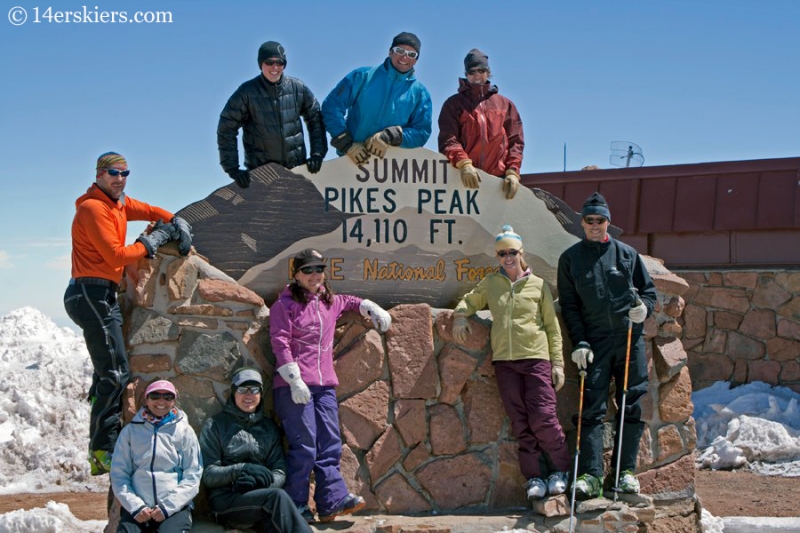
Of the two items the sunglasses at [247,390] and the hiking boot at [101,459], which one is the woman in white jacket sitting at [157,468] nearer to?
the sunglasses at [247,390]

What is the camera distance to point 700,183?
1016cm

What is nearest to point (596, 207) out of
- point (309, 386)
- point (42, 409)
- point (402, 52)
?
point (402, 52)

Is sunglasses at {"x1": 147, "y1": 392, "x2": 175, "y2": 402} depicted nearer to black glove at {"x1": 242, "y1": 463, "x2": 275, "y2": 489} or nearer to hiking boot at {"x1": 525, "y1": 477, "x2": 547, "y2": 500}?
black glove at {"x1": 242, "y1": 463, "x2": 275, "y2": 489}

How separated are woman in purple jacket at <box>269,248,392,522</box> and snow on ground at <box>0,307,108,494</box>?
4133 millimetres

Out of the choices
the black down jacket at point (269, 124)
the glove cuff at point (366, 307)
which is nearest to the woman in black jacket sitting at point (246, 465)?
the glove cuff at point (366, 307)

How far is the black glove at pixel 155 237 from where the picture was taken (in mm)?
5152

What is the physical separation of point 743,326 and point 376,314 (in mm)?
5885

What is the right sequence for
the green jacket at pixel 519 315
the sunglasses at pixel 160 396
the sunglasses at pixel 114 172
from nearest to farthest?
the sunglasses at pixel 160 396
the sunglasses at pixel 114 172
the green jacket at pixel 519 315

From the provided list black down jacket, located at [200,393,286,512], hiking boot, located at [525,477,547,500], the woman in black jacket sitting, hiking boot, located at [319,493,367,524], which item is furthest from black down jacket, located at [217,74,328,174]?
hiking boot, located at [525,477,547,500]

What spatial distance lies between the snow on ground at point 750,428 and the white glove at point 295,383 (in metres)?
5.24

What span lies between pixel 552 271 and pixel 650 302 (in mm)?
693

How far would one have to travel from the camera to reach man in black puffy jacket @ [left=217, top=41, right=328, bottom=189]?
569cm

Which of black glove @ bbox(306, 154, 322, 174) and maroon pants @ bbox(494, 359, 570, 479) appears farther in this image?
black glove @ bbox(306, 154, 322, 174)

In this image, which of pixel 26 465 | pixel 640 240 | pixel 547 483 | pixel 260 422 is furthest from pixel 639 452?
pixel 26 465
